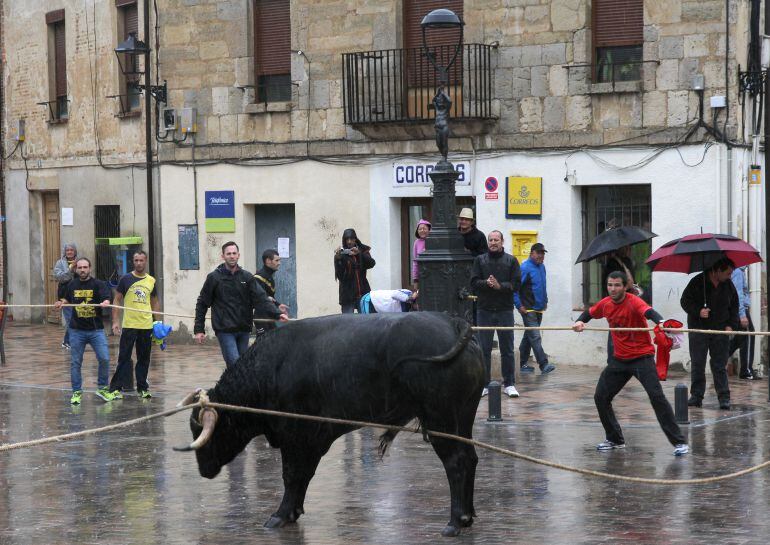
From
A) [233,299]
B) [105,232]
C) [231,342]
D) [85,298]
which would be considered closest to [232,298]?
[233,299]

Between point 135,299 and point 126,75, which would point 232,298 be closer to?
point 135,299

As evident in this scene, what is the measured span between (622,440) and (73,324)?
6.76m

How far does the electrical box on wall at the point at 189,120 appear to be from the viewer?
75.3 ft

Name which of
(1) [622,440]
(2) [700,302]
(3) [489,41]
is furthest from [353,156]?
(1) [622,440]

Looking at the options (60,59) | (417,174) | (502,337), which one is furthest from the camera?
(60,59)

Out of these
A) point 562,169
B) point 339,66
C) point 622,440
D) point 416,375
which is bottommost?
point 622,440

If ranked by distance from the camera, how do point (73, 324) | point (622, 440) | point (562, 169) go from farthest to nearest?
point (562, 169) → point (73, 324) → point (622, 440)

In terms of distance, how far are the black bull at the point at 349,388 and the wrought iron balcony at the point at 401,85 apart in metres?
10.8

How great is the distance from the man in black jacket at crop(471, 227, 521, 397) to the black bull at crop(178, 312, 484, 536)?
21.7 feet

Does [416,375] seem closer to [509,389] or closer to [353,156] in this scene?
[509,389]

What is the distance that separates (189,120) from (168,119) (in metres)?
0.45

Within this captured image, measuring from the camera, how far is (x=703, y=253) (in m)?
14.8

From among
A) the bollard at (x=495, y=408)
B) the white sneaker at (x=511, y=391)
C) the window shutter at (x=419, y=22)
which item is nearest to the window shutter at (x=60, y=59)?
the window shutter at (x=419, y=22)

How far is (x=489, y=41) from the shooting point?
767 inches
